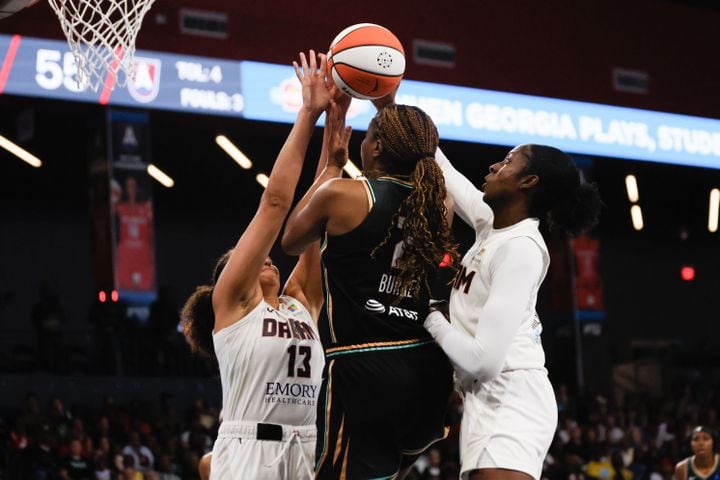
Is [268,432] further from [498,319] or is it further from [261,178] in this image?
[261,178]

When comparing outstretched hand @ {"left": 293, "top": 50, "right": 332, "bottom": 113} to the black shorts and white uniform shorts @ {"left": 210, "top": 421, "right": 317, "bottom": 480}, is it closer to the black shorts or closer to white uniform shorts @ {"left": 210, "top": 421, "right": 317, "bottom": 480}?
the black shorts

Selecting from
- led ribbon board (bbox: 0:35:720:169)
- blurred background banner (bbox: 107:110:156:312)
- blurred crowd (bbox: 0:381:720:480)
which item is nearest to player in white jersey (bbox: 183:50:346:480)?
blurred crowd (bbox: 0:381:720:480)

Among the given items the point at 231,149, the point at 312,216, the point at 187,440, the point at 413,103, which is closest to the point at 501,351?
the point at 312,216

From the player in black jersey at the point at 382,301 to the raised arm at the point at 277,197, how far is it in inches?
8.8

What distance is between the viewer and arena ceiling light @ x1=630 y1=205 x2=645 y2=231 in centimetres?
2130

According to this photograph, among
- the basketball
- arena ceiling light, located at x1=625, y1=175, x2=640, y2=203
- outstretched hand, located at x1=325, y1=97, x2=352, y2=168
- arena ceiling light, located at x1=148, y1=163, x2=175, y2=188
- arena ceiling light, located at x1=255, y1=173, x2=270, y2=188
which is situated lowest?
outstretched hand, located at x1=325, y1=97, x2=352, y2=168

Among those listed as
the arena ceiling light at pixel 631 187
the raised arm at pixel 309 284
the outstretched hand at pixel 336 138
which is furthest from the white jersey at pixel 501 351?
the arena ceiling light at pixel 631 187

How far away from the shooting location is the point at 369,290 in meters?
3.71

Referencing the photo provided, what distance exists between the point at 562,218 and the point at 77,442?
770cm

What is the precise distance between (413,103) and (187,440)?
5.26m

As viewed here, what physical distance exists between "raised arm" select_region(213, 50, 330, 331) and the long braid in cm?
30

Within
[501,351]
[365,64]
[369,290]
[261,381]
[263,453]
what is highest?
[365,64]

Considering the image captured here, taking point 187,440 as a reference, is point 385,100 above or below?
above

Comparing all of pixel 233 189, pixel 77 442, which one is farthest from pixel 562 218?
pixel 233 189
